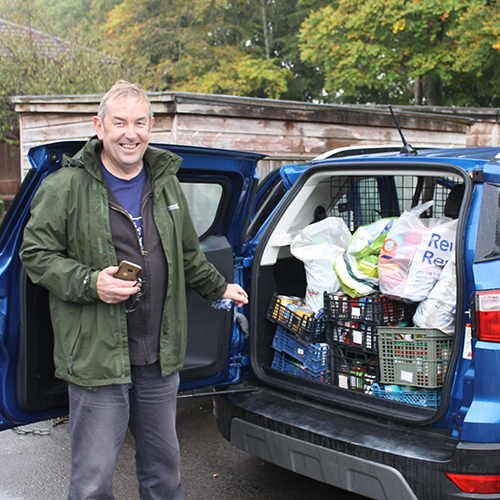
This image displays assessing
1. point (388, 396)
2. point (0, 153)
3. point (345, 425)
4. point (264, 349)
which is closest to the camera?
point (345, 425)

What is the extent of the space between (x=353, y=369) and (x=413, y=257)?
73 centimetres

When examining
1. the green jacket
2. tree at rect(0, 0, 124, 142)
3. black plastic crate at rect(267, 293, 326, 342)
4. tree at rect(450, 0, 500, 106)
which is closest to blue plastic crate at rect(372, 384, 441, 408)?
black plastic crate at rect(267, 293, 326, 342)

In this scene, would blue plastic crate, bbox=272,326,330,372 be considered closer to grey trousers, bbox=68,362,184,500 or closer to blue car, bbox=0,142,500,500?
blue car, bbox=0,142,500,500

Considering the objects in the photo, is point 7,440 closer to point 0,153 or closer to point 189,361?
point 189,361

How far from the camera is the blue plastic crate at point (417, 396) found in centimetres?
273

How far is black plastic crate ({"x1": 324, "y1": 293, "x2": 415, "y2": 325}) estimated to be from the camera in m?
2.95

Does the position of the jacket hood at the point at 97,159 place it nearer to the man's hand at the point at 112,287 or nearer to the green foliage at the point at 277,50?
the man's hand at the point at 112,287

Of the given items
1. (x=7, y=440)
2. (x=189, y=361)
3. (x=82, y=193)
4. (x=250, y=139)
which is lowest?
(x=7, y=440)

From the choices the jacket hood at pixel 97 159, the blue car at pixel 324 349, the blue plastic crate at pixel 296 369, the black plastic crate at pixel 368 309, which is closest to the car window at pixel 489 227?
the blue car at pixel 324 349

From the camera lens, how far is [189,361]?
2961 millimetres

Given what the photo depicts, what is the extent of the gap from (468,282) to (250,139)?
514 cm

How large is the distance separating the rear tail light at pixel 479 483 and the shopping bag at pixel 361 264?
1135 millimetres

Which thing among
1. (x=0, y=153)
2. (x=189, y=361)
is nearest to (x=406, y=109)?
(x=189, y=361)

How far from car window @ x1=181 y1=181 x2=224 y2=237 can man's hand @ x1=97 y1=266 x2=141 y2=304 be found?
1.04 m
